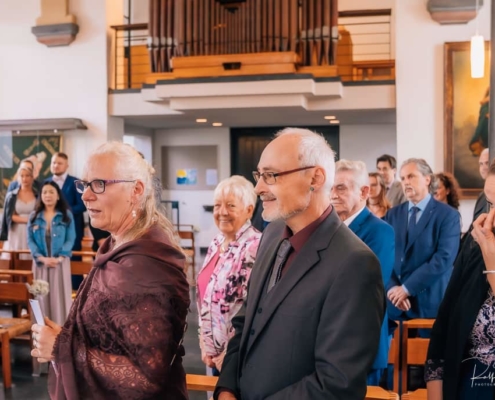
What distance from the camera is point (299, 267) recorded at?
178cm

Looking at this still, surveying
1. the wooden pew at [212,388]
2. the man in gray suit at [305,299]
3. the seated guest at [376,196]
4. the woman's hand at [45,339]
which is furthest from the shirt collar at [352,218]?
the seated guest at [376,196]

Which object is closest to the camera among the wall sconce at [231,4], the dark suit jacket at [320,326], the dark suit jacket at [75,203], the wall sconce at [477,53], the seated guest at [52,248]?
the dark suit jacket at [320,326]

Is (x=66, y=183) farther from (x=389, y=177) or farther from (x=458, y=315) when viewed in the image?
(x=458, y=315)

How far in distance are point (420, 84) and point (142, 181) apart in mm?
6930

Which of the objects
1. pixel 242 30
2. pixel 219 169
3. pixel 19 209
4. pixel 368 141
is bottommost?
pixel 19 209

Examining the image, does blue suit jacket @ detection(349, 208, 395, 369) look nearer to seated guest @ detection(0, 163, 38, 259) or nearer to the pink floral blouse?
the pink floral blouse

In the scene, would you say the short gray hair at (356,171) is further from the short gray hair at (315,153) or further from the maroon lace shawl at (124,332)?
the maroon lace shawl at (124,332)

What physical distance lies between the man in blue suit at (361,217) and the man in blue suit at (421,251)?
980 millimetres

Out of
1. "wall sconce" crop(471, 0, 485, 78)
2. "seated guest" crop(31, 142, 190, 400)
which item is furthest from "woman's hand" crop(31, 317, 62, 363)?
"wall sconce" crop(471, 0, 485, 78)

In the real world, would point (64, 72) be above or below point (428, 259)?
above

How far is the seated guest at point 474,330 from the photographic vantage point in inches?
75.8

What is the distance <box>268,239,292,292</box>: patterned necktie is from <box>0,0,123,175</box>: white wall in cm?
777

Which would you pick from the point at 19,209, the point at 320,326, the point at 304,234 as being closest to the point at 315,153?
the point at 304,234

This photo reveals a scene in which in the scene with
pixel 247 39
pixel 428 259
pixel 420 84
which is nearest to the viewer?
pixel 428 259
